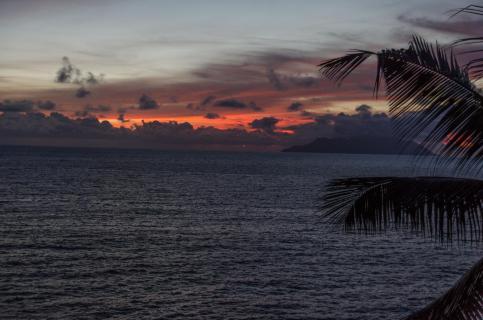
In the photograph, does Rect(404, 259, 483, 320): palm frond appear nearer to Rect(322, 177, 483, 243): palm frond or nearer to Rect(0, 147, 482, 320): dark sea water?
Rect(322, 177, 483, 243): palm frond

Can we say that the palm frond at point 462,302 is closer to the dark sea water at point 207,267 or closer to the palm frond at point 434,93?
the palm frond at point 434,93

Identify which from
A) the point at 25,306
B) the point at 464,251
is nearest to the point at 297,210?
the point at 464,251

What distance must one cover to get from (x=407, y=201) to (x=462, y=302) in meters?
1.58

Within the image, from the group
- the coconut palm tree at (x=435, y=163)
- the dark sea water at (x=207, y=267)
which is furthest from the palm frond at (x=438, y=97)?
the dark sea water at (x=207, y=267)

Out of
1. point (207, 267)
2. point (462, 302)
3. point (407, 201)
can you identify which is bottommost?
point (207, 267)

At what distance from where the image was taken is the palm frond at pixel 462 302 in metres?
7.22

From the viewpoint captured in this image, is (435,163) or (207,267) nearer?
(435,163)

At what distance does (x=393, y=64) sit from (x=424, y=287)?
3762 cm

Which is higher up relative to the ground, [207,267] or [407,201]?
[407,201]

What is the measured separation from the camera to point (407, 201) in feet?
25.0

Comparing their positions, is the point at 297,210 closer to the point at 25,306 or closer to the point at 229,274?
the point at 229,274

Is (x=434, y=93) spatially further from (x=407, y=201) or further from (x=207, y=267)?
(x=207, y=267)

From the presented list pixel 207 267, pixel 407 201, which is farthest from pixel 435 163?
pixel 207 267

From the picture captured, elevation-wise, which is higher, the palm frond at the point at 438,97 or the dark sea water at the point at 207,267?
the palm frond at the point at 438,97
